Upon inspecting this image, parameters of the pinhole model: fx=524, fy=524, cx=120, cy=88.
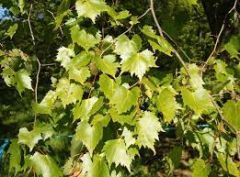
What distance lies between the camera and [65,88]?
2.14 m

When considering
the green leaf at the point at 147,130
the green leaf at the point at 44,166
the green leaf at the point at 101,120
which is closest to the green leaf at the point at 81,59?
the green leaf at the point at 101,120

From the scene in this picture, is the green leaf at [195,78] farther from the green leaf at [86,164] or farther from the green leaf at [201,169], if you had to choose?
the green leaf at [86,164]

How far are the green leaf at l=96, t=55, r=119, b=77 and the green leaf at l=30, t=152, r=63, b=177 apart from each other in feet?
1.63

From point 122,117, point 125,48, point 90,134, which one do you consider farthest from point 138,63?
point 90,134

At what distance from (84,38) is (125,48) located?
201 millimetres

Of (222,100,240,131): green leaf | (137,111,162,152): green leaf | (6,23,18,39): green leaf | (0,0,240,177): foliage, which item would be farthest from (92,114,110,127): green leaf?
(6,23,18,39): green leaf

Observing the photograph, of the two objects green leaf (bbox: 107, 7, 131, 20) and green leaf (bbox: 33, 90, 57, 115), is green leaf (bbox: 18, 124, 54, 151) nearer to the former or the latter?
green leaf (bbox: 33, 90, 57, 115)

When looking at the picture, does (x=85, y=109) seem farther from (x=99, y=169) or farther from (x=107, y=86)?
(x=99, y=169)

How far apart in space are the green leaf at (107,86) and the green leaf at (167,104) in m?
0.18

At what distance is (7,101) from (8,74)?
27.1 feet

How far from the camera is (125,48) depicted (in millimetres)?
2016

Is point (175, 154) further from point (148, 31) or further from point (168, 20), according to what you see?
point (168, 20)

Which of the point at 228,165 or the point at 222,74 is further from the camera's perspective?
the point at 222,74

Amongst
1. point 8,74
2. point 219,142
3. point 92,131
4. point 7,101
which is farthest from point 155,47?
point 7,101
